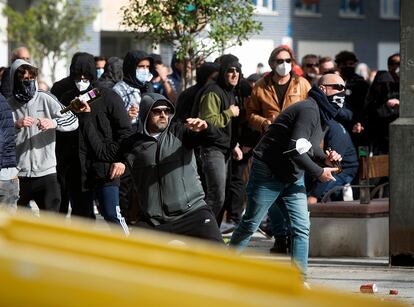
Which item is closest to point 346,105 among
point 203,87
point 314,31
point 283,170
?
point 203,87

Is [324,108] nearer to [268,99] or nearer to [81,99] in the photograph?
[81,99]

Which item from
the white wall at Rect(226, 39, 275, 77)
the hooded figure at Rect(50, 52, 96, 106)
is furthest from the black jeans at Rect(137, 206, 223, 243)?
the white wall at Rect(226, 39, 275, 77)

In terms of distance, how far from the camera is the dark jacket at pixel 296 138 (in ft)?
33.1

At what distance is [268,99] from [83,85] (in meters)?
1.78

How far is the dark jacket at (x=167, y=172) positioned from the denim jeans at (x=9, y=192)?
5.43 ft

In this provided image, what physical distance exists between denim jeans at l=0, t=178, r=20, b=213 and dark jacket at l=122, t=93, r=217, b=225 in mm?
1654

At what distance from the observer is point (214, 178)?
13.9 meters

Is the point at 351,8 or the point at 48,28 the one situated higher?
the point at 351,8

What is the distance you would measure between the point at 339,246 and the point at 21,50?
14.5 ft

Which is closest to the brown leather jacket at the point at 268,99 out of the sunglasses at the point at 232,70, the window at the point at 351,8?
the sunglasses at the point at 232,70

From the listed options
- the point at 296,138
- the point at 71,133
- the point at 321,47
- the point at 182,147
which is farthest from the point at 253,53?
the point at 182,147

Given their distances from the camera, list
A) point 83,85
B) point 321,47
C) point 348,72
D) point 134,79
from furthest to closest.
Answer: point 321,47 < point 348,72 < point 134,79 < point 83,85

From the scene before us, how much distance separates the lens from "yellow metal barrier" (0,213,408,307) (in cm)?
306

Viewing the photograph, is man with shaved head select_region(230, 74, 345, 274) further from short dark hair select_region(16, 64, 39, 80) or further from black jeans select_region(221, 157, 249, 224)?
black jeans select_region(221, 157, 249, 224)
